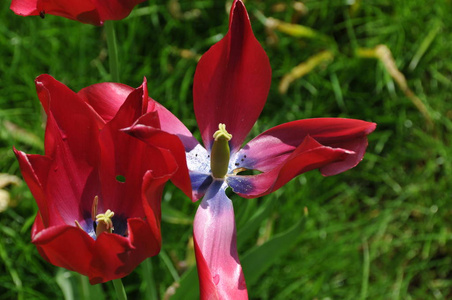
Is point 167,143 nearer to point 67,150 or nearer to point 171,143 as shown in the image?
point 171,143

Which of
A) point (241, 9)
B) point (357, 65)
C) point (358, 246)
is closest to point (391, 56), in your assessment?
point (357, 65)

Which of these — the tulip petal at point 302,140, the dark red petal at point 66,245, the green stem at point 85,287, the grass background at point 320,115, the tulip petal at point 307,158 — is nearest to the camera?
the dark red petal at point 66,245

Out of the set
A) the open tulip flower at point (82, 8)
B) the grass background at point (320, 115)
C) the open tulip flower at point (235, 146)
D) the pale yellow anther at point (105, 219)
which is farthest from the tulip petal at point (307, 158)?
the grass background at point (320, 115)

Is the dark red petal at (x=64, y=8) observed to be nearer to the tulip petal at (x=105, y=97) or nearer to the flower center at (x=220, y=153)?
the tulip petal at (x=105, y=97)

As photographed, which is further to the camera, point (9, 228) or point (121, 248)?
point (9, 228)

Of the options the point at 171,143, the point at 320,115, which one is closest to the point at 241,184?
the point at 171,143

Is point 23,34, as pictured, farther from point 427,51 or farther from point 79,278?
point 427,51

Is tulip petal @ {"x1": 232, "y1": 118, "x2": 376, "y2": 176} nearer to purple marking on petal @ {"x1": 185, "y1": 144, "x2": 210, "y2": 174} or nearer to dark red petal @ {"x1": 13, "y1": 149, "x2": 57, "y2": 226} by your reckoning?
purple marking on petal @ {"x1": 185, "y1": 144, "x2": 210, "y2": 174}
